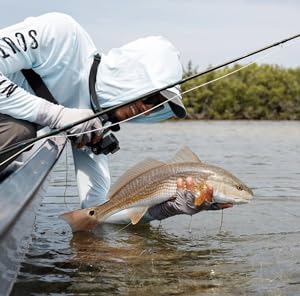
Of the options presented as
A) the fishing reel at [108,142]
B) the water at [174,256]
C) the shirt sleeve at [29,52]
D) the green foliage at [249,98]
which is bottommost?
the green foliage at [249,98]

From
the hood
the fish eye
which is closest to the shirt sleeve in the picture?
the hood

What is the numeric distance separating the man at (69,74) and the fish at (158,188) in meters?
0.41

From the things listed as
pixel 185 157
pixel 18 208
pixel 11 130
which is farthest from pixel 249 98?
pixel 18 208

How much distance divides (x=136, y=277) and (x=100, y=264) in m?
0.38

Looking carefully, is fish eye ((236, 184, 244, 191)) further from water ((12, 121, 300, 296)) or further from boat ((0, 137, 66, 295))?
boat ((0, 137, 66, 295))

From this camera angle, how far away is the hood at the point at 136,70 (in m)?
4.07

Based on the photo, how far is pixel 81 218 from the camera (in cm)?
489

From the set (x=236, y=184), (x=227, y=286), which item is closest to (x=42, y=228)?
(x=236, y=184)

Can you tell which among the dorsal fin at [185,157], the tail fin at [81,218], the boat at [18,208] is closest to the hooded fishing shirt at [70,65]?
the boat at [18,208]

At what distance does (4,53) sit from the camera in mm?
3871

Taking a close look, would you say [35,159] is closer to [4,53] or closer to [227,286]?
[4,53]

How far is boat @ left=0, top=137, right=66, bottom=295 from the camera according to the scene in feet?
8.20

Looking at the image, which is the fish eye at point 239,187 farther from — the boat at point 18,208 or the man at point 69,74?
the boat at point 18,208

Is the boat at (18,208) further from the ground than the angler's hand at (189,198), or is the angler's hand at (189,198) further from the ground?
the boat at (18,208)
